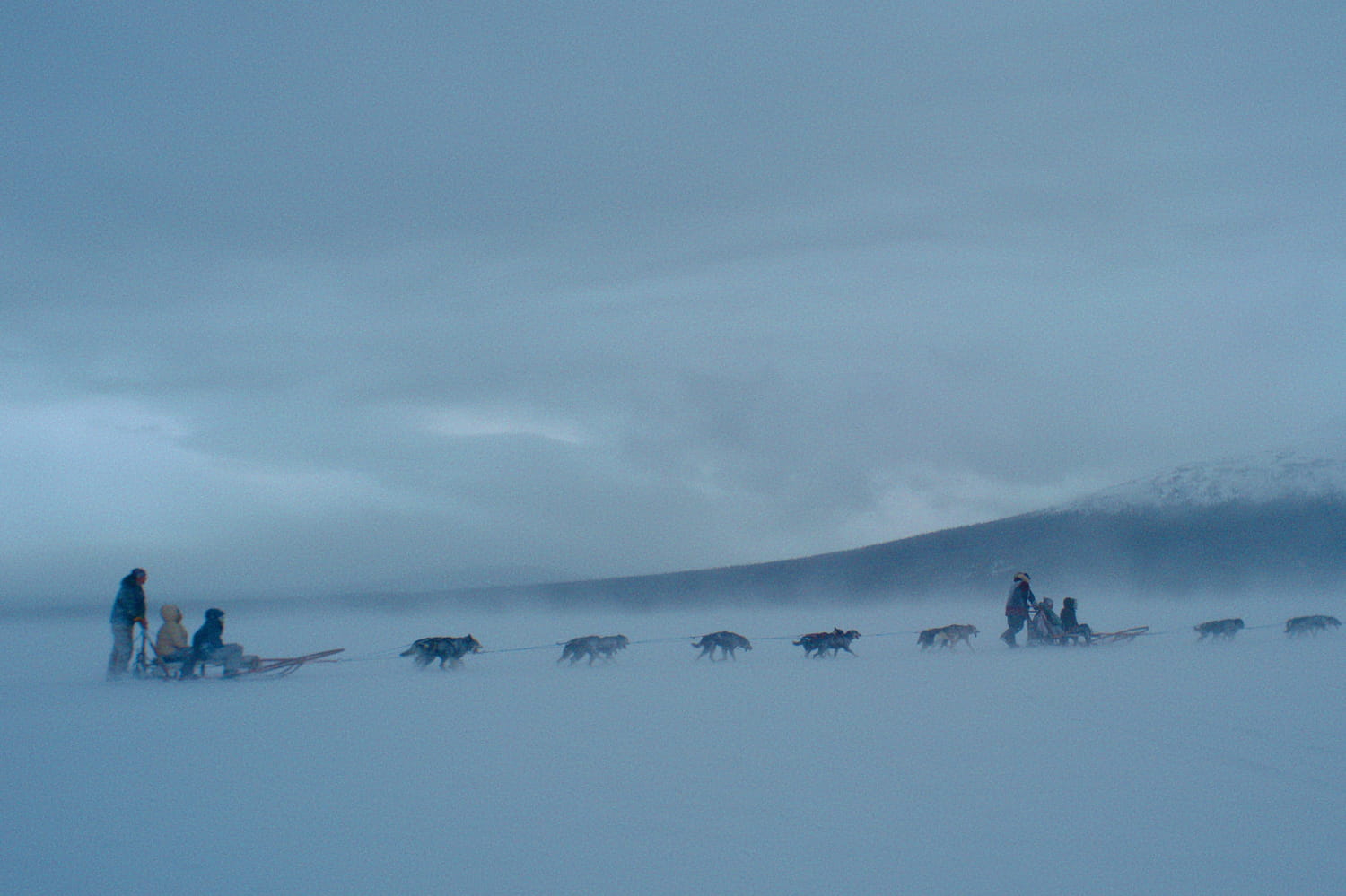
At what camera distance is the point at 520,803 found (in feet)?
19.2

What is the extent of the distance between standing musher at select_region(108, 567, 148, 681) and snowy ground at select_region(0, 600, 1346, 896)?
1407mm

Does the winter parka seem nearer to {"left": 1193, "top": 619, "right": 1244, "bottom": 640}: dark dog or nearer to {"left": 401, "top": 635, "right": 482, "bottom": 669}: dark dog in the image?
{"left": 401, "top": 635, "right": 482, "bottom": 669}: dark dog

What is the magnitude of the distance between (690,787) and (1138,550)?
5482 cm

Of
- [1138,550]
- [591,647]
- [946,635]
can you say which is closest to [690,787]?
[591,647]

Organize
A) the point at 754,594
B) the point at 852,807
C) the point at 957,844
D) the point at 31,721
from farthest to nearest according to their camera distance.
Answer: the point at 754,594 → the point at 31,721 → the point at 852,807 → the point at 957,844

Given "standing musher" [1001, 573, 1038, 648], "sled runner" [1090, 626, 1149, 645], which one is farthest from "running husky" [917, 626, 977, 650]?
"sled runner" [1090, 626, 1149, 645]

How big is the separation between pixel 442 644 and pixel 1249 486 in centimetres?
5864

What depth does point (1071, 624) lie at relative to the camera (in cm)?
1723

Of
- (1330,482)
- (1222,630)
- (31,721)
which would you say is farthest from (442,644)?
(1330,482)

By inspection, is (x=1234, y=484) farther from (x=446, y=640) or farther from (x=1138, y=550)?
(x=446, y=640)

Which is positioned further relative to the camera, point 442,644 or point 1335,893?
point 442,644

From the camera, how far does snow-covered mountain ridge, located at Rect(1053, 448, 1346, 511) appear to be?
55000 millimetres

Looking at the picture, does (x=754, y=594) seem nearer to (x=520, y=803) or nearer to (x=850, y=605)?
(x=850, y=605)

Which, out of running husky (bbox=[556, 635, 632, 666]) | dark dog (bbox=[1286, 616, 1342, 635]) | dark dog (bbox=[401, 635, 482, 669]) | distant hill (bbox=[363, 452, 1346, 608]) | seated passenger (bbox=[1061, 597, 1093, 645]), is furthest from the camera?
distant hill (bbox=[363, 452, 1346, 608])
